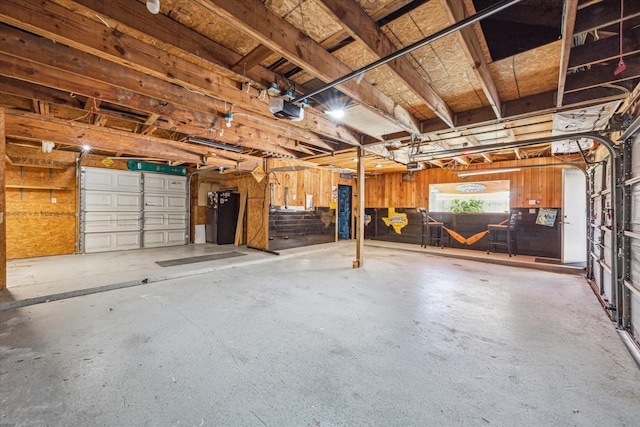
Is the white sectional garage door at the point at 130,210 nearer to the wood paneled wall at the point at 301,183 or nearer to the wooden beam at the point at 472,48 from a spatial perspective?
the wood paneled wall at the point at 301,183

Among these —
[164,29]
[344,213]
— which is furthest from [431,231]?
[164,29]

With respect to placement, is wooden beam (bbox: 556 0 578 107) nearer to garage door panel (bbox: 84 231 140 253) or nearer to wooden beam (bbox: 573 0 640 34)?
wooden beam (bbox: 573 0 640 34)

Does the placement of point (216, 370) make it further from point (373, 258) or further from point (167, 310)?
point (373, 258)

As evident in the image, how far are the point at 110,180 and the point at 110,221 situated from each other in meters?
1.07

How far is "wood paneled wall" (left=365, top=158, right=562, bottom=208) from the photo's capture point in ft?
20.2

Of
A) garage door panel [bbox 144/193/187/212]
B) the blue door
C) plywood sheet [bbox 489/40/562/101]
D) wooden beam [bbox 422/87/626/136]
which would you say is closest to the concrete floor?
wooden beam [bbox 422/87/626/136]

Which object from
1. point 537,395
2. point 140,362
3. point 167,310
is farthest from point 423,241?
point 140,362

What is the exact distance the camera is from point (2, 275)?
11.1ft

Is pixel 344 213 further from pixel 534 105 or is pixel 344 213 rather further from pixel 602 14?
pixel 602 14

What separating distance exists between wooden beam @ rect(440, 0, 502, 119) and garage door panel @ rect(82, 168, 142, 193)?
314 inches

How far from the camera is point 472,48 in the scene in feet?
6.65

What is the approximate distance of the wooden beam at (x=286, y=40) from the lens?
64.7 inches

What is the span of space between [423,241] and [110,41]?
26.0 feet

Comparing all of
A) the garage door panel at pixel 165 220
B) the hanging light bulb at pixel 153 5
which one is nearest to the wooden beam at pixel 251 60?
the hanging light bulb at pixel 153 5
